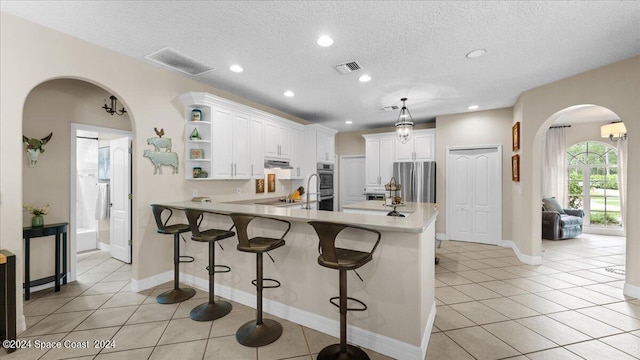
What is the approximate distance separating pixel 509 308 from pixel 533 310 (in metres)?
0.23

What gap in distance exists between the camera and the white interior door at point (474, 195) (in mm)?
5672

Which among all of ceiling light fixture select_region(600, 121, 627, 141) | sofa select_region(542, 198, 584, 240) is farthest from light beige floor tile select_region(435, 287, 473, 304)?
ceiling light fixture select_region(600, 121, 627, 141)

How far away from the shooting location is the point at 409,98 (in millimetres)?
4871

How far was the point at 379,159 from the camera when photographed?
270 inches

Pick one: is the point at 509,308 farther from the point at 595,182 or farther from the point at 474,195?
the point at 595,182

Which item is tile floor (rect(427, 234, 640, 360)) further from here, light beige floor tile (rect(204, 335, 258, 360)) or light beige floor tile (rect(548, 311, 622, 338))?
light beige floor tile (rect(204, 335, 258, 360))

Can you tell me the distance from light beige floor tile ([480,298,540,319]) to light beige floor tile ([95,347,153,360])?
330 centimetres

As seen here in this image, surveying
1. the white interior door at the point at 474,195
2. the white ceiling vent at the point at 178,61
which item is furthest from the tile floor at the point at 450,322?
the white ceiling vent at the point at 178,61

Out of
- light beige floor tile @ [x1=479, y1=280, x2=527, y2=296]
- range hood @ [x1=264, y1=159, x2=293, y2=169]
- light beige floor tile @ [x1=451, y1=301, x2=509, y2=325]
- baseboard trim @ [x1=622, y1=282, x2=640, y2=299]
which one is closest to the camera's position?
light beige floor tile @ [x1=451, y1=301, x2=509, y2=325]

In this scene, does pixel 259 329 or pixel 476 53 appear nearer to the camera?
pixel 259 329

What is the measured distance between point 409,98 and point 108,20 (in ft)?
13.9

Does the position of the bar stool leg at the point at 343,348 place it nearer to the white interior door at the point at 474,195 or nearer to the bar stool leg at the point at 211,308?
the bar stool leg at the point at 211,308

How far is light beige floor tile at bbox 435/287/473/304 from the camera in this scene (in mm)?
3102

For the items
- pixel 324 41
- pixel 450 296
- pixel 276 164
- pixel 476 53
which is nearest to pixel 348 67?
pixel 324 41
